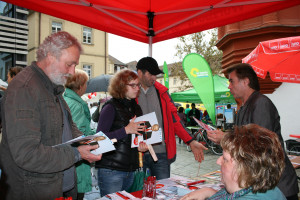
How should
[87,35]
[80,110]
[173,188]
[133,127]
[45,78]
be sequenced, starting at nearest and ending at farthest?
[45,78] < [173,188] < [133,127] < [80,110] < [87,35]

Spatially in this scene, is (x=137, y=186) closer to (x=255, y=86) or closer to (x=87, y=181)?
(x=87, y=181)

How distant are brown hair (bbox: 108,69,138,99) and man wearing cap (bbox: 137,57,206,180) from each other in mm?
369

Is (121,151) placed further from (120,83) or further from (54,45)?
(54,45)

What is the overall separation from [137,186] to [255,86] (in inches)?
61.8

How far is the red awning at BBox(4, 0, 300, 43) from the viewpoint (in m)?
2.57

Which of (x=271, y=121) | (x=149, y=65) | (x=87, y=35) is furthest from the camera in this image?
(x=87, y=35)

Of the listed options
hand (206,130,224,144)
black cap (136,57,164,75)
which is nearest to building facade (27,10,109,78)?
black cap (136,57,164,75)

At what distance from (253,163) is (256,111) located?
3.66ft

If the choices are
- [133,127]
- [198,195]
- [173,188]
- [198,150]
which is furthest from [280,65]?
[198,195]

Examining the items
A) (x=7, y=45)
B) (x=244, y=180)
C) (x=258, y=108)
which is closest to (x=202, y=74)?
(x=258, y=108)

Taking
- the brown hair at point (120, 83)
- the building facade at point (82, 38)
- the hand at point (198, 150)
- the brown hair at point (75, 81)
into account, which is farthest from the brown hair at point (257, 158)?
the building facade at point (82, 38)

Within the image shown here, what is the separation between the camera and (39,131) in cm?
141

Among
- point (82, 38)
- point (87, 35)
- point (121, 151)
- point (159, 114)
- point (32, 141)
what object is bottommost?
point (121, 151)

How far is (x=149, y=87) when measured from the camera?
2.94 m
